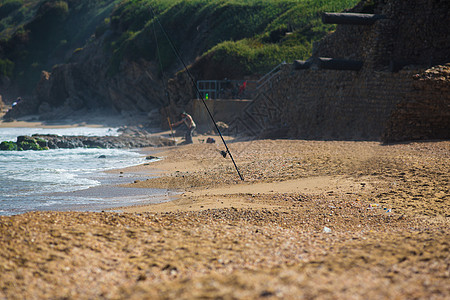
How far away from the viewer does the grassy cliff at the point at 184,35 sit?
1122 inches

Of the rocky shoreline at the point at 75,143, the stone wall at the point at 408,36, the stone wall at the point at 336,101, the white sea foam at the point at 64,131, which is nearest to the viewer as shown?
the stone wall at the point at 336,101

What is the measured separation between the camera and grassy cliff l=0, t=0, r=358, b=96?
28500 millimetres

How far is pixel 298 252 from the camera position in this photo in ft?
15.0

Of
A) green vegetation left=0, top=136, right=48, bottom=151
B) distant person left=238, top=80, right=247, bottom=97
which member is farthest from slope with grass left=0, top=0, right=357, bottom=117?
green vegetation left=0, top=136, right=48, bottom=151

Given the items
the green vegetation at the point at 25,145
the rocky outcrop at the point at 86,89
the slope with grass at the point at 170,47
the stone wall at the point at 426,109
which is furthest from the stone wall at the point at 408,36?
the rocky outcrop at the point at 86,89

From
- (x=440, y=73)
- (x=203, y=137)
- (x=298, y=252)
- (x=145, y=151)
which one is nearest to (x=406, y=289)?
(x=298, y=252)

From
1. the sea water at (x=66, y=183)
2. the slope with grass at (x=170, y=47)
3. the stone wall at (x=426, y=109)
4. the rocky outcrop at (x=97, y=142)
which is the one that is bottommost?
the sea water at (x=66, y=183)

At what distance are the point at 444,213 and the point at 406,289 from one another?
3.60 m

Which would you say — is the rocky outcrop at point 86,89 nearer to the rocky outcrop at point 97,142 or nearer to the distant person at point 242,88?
the distant person at point 242,88

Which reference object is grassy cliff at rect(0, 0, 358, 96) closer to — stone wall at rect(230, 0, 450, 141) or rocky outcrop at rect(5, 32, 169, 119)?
rocky outcrop at rect(5, 32, 169, 119)

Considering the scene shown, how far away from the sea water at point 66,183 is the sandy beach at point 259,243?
1126 millimetres

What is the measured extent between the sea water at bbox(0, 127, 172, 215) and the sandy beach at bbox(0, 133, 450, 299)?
1.13 m

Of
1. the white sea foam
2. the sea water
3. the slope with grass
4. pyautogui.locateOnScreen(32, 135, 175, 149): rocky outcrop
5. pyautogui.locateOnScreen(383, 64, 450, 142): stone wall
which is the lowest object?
the sea water

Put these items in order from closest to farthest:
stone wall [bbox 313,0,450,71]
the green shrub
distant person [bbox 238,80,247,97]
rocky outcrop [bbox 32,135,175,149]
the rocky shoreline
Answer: stone wall [bbox 313,0,450,71]
the rocky shoreline
rocky outcrop [bbox 32,135,175,149]
distant person [bbox 238,80,247,97]
the green shrub
